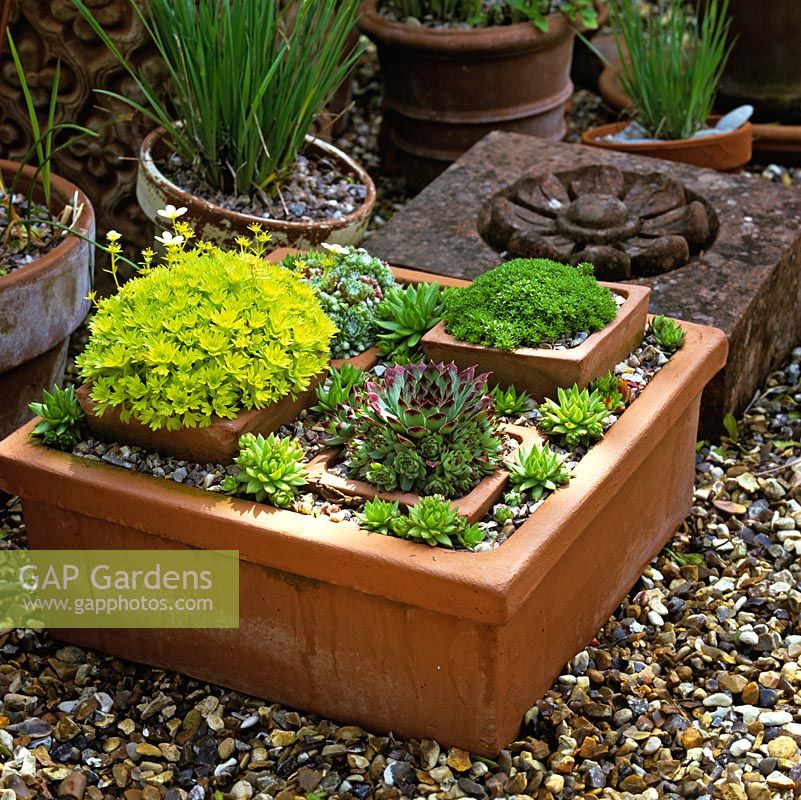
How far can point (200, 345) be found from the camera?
2555 mm

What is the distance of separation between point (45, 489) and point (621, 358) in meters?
1.30

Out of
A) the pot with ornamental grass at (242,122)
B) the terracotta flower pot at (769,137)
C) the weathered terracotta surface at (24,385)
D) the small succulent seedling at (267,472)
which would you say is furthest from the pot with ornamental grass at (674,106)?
the small succulent seedling at (267,472)

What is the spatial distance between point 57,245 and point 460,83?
6.65 feet

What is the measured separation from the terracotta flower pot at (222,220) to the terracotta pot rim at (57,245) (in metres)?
0.25

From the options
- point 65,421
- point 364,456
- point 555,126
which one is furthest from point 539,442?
point 555,126

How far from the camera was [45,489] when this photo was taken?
2613mm

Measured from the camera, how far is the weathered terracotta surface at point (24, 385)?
3.21 metres

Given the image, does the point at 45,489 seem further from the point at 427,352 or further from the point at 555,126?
the point at 555,126

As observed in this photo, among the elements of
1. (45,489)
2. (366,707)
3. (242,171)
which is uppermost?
(242,171)

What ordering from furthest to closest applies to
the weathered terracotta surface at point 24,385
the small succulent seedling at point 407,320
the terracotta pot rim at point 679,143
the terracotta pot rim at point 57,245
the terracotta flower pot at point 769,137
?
the terracotta flower pot at point 769,137
the terracotta pot rim at point 679,143
the weathered terracotta surface at point 24,385
the terracotta pot rim at point 57,245
the small succulent seedling at point 407,320

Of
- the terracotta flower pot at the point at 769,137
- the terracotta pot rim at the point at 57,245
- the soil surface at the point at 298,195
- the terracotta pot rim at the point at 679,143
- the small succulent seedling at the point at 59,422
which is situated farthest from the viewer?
the terracotta flower pot at the point at 769,137

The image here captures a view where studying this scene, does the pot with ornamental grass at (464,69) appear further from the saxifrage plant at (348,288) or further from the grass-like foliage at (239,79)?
the saxifrage plant at (348,288)

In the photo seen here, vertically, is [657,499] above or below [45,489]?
below

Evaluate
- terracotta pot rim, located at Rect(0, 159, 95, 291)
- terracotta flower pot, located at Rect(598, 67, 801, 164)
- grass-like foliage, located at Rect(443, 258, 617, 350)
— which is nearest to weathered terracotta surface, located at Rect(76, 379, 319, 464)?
grass-like foliage, located at Rect(443, 258, 617, 350)
